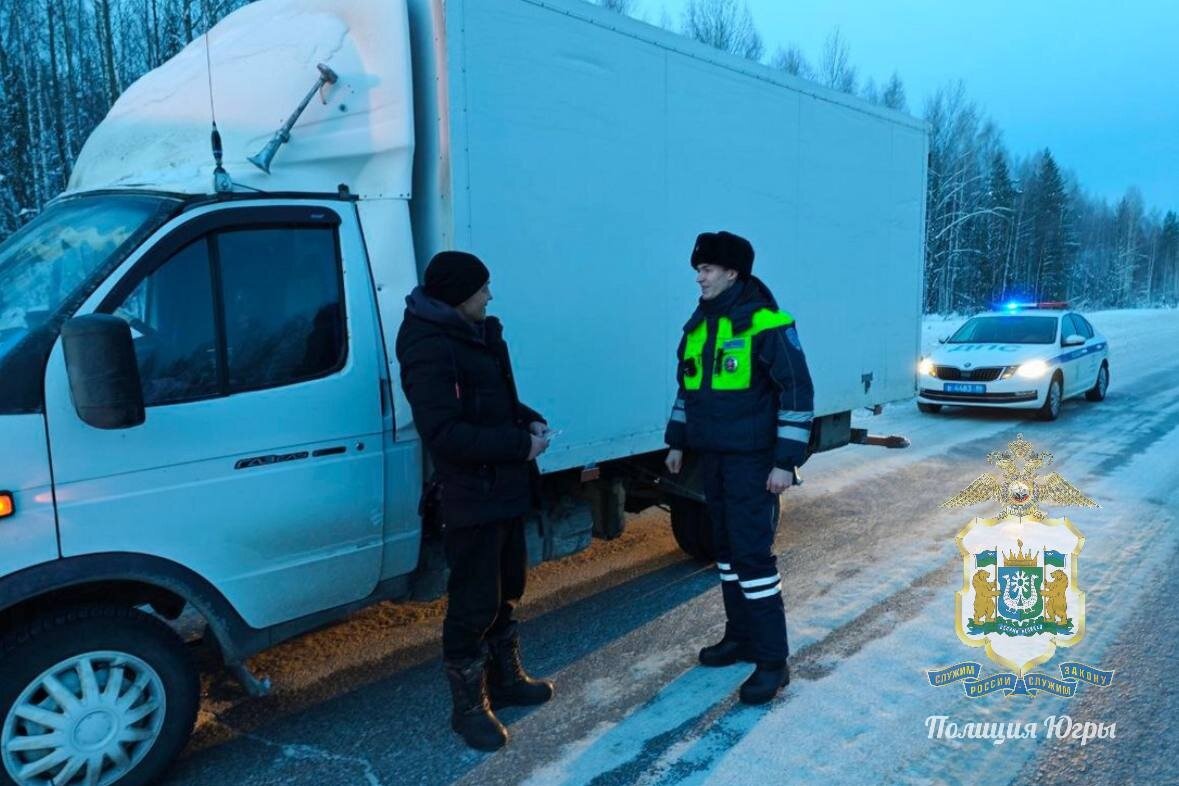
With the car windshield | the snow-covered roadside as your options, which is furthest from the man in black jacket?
the car windshield

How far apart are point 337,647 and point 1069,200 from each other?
68143 mm

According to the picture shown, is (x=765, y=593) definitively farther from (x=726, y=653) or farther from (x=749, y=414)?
(x=749, y=414)

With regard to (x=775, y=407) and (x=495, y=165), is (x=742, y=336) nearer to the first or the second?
(x=775, y=407)

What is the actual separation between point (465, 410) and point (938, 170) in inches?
1754

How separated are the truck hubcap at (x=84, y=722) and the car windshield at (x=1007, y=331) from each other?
12411mm

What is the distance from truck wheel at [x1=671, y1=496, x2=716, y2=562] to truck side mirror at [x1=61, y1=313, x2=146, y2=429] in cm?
331

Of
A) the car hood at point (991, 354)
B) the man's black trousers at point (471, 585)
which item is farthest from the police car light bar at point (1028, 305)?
the man's black trousers at point (471, 585)

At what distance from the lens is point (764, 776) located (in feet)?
9.66

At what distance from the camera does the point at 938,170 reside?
41875mm

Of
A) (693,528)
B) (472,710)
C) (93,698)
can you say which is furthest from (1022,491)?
(93,698)

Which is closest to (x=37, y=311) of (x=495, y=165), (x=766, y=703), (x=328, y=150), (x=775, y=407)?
(x=328, y=150)

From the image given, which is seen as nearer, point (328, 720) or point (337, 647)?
point (328, 720)

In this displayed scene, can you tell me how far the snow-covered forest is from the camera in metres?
17.6

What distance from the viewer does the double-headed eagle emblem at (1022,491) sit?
6.46 m
